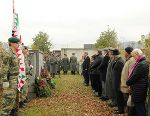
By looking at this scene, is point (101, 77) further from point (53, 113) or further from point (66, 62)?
point (66, 62)

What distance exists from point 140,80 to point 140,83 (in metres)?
0.07

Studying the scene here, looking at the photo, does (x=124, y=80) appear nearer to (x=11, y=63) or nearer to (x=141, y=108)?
(x=141, y=108)

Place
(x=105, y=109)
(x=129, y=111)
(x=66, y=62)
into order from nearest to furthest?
(x=129, y=111)
(x=105, y=109)
(x=66, y=62)

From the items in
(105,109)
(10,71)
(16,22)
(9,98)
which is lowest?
(105,109)

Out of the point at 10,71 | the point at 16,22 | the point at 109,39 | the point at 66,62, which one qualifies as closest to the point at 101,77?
the point at 16,22

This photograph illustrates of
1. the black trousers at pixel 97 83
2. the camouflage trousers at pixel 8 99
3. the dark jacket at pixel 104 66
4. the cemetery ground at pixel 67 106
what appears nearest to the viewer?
the camouflage trousers at pixel 8 99

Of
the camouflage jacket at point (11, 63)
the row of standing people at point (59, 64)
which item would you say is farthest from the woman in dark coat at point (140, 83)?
the row of standing people at point (59, 64)

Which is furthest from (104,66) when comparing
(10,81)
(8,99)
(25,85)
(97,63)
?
(8,99)

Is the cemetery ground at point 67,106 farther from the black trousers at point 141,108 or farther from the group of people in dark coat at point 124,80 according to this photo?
the black trousers at point 141,108

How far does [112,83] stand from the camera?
12719mm

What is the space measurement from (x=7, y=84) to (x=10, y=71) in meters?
0.33

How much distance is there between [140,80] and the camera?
30.7ft

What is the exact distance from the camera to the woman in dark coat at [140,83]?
9.30 meters

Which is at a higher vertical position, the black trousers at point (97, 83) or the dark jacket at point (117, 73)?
the dark jacket at point (117, 73)
